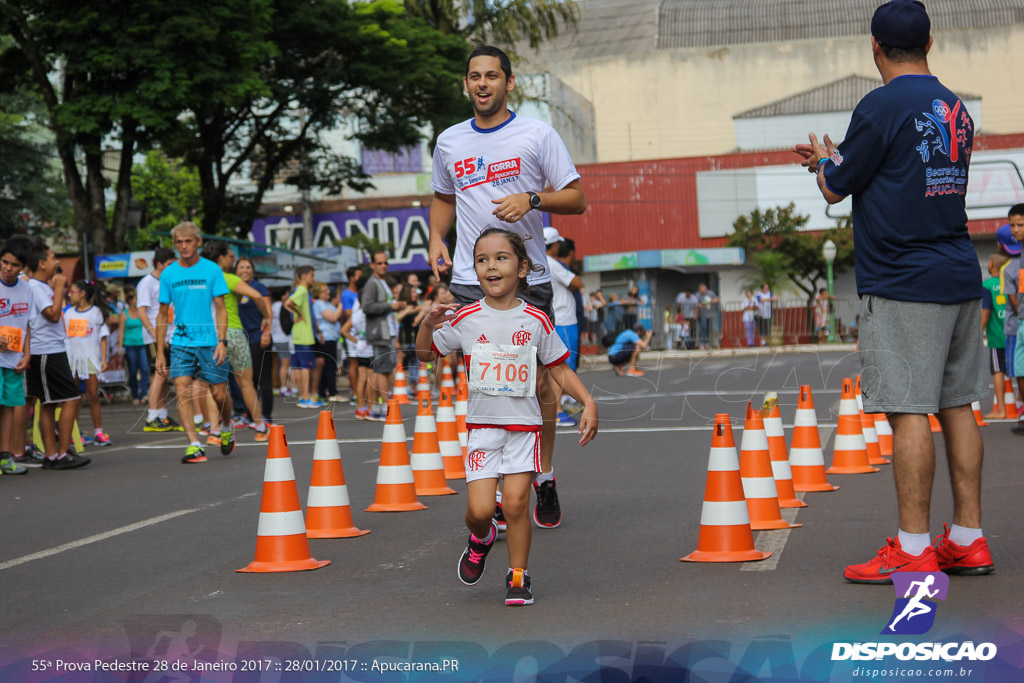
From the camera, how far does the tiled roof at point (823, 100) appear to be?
57750 mm

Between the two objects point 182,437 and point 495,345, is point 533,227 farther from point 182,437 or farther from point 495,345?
point 182,437

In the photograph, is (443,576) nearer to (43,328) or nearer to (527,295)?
(527,295)

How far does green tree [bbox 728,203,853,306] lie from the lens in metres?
47.1

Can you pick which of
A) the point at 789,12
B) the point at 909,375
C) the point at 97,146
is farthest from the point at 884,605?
the point at 789,12

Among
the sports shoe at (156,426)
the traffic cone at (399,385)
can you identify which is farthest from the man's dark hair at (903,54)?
the sports shoe at (156,426)

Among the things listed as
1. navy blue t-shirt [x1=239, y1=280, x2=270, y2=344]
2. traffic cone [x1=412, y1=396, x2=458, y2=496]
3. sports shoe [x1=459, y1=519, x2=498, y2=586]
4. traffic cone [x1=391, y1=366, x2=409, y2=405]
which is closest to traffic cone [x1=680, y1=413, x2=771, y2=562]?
sports shoe [x1=459, y1=519, x2=498, y2=586]

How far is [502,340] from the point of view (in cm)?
523

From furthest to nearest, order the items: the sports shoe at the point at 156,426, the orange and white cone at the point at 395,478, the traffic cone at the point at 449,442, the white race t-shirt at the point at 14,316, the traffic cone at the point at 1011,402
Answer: the sports shoe at the point at 156,426, the traffic cone at the point at 1011,402, the white race t-shirt at the point at 14,316, the traffic cone at the point at 449,442, the orange and white cone at the point at 395,478

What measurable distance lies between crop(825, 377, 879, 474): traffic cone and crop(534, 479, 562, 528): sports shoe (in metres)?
3.09

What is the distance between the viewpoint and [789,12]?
65.1 metres

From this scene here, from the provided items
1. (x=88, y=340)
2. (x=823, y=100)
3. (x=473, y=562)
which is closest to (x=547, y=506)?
(x=473, y=562)

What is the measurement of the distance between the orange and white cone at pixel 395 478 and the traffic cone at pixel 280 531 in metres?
1.63

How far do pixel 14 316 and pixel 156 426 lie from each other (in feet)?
14.7

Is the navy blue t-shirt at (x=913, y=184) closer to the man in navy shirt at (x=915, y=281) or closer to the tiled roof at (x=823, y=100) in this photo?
the man in navy shirt at (x=915, y=281)
